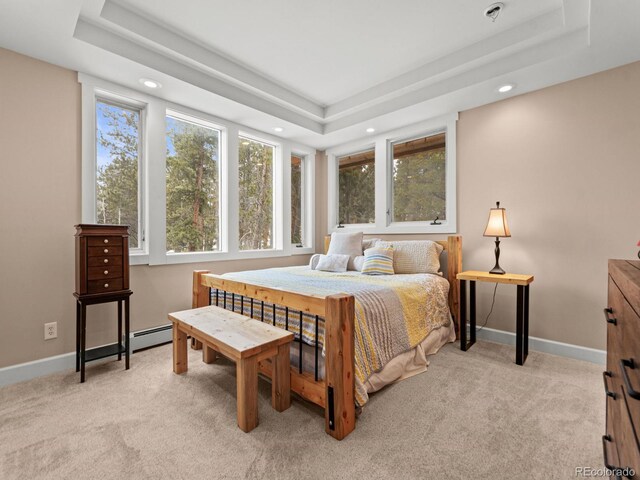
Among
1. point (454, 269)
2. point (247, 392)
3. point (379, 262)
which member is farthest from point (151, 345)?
point (454, 269)

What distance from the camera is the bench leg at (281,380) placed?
178 centimetres

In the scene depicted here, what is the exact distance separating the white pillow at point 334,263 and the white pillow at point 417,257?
540 millimetres

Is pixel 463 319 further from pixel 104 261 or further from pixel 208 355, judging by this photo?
pixel 104 261

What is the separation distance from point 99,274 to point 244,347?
4.76 ft

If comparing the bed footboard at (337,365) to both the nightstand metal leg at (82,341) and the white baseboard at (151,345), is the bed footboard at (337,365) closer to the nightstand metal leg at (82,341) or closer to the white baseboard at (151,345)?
the nightstand metal leg at (82,341)

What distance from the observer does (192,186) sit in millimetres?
3246

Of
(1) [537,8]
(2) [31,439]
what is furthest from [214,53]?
(2) [31,439]

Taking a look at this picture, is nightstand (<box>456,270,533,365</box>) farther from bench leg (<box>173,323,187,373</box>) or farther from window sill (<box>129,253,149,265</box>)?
window sill (<box>129,253,149,265</box>)

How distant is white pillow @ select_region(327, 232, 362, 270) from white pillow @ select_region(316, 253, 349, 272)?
11cm

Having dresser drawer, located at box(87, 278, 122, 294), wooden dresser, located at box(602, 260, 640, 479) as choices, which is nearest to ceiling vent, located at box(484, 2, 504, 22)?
wooden dresser, located at box(602, 260, 640, 479)

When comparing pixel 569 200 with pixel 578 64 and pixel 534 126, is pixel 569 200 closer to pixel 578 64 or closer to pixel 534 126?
pixel 534 126

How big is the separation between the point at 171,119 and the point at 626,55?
3.86m

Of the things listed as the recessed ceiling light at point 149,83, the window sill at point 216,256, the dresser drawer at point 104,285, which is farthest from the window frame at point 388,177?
the dresser drawer at point 104,285

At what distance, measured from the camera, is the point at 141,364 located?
2.45 meters
